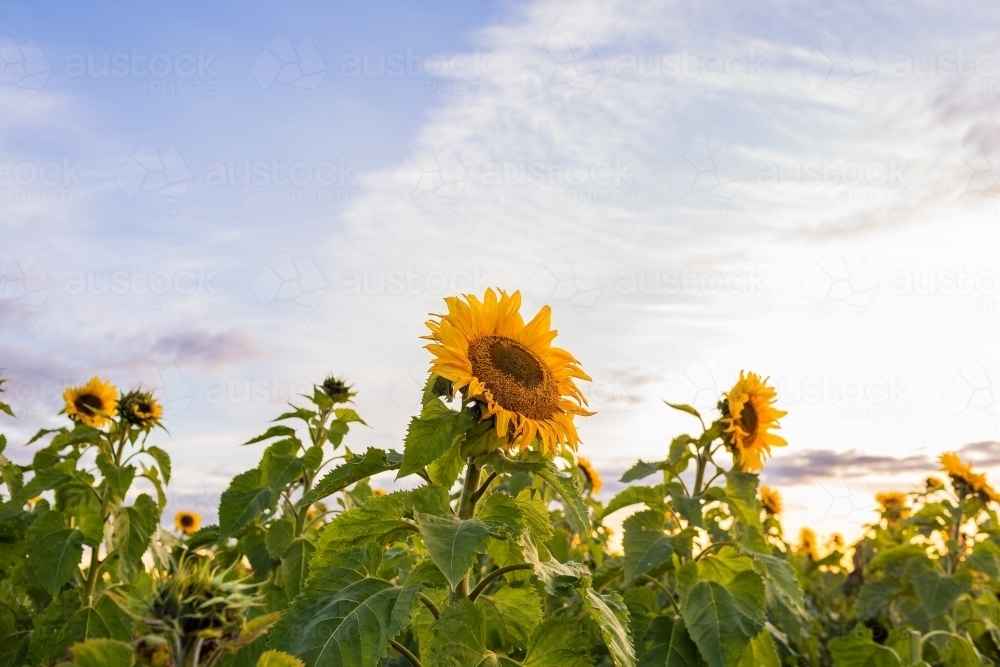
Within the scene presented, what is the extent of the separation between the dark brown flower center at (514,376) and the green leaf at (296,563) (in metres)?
1.98

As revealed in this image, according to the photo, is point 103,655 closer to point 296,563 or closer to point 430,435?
point 430,435

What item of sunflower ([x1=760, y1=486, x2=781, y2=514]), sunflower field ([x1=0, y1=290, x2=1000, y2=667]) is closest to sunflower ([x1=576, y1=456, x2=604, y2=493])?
sunflower field ([x1=0, y1=290, x2=1000, y2=667])

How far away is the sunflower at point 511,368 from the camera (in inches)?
106

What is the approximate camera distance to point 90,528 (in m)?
5.00

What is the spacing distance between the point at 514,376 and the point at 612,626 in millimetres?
778

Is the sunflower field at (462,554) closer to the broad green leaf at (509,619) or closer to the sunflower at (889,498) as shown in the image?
the broad green leaf at (509,619)

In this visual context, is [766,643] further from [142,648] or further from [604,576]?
[142,648]

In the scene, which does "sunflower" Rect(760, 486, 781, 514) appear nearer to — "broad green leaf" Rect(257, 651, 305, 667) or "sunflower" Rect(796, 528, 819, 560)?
"sunflower" Rect(796, 528, 819, 560)

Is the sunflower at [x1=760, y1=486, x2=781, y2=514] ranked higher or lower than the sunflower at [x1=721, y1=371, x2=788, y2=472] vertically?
higher

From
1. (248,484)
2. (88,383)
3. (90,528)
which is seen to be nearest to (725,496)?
(248,484)

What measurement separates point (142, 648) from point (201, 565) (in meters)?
0.15

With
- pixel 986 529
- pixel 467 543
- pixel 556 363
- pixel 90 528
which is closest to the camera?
pixel 467 543

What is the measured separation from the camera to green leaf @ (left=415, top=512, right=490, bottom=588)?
7.48 ft

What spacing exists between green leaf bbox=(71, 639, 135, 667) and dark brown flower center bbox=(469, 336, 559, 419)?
144 cm
